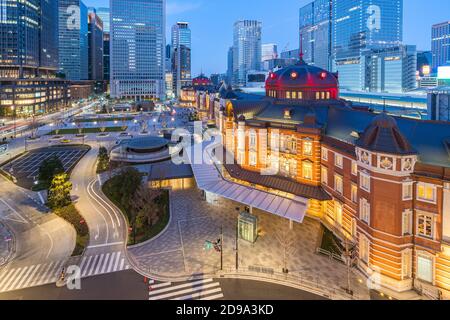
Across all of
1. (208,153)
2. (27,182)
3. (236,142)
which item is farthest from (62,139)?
(236,142)

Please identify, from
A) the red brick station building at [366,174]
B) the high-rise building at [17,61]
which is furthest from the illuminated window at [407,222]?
the high-rise building at [17,61]

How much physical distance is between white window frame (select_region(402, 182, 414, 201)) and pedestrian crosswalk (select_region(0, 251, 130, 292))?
30773mm

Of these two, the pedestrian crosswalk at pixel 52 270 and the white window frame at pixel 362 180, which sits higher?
the white window frame at pixel 362 180

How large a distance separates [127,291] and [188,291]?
244 inches

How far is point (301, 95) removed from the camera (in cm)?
6462

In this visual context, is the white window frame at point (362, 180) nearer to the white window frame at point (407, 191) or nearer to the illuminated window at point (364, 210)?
the illuminated window at point (364, 210)

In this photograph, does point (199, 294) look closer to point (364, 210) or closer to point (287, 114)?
point (364, 210)

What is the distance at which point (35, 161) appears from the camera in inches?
3477

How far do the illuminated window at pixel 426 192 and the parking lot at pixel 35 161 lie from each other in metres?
68.6

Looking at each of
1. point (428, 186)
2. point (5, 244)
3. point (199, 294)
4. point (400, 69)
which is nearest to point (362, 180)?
point (428, 186)

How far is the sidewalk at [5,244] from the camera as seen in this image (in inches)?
1571

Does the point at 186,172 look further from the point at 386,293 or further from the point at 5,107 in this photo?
the point at 5,107

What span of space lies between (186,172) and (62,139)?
73039 millimetres

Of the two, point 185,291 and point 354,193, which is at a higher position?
point 354,193
